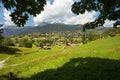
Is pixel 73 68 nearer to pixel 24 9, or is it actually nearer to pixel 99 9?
pixel 99 9

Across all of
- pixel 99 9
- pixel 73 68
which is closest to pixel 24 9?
pixel 99 9

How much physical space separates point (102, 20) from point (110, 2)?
2.89 metres

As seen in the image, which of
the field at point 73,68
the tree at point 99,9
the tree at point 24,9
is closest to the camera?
the tree at point 24,9

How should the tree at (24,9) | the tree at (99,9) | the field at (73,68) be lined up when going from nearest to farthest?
the tree at (24,9)
the tree at (99,9)
the field at (73,68)

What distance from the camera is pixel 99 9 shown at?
1914 centimetres

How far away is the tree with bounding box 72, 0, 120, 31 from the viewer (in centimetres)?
1786

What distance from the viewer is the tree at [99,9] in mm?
17859

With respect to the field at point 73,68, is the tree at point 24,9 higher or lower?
higher

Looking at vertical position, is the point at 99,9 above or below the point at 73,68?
above

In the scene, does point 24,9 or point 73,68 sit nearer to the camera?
point 24,9

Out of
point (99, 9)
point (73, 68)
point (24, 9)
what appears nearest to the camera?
point (24, 9)

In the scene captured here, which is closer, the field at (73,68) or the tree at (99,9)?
the tree at (99,9)

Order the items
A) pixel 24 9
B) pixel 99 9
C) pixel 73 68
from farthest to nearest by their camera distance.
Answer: pixel 73 68 < pixel 99 9 < pixel 24 9

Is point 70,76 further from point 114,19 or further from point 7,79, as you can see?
point 7,79
